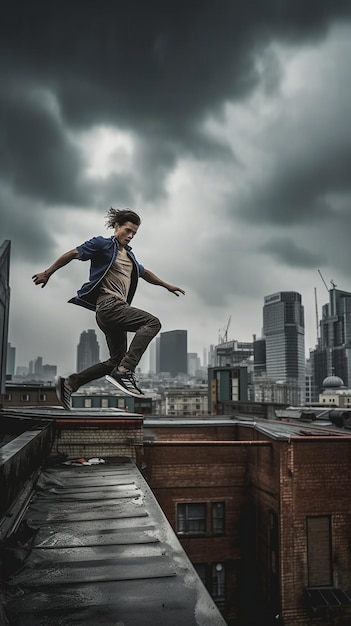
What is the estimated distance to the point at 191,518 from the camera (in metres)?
15.3

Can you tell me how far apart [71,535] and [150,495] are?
4.52 feet

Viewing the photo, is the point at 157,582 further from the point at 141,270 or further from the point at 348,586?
the point at 348,586

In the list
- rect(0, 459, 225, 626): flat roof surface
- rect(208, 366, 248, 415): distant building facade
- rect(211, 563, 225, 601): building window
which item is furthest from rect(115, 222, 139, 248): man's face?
rect(208, 366, 248, 415): distant building facade

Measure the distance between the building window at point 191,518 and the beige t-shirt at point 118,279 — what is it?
1211 centimetres

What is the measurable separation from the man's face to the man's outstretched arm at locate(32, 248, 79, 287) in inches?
20.6

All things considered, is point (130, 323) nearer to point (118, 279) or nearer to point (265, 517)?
point (118, 279)

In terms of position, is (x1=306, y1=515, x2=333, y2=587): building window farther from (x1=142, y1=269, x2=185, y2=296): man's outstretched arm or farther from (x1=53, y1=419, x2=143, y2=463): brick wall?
(x1=142, y1=269, x2=185, y2=296): man's outstretched arm

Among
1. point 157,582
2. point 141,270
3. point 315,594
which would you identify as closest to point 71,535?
point 157,582

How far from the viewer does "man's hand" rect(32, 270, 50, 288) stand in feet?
15.2

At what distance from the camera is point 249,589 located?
1505cm

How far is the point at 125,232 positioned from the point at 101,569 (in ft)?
11.1

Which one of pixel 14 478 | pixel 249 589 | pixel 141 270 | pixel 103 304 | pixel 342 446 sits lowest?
pixel 249 589

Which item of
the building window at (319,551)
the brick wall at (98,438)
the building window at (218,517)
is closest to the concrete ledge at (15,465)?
the brick wall at (98,438)

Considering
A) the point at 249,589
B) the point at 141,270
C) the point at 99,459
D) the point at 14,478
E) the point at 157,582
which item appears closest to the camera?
the point at 157,582
